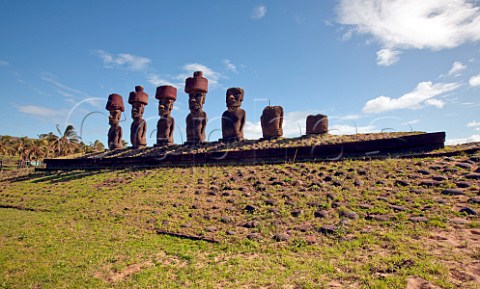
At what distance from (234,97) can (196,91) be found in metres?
3.00

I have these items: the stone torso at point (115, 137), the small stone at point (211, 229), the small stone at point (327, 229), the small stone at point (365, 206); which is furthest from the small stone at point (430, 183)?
the stone torso at point (115, 137)

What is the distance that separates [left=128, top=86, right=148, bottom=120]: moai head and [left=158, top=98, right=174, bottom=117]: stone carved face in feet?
10.0

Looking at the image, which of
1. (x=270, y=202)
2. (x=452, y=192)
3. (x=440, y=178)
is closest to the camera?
(x=452, y=192)

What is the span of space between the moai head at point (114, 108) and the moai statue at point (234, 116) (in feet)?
37.5

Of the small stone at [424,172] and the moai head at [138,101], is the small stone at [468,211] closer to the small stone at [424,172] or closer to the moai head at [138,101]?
the small stone at [424,172]

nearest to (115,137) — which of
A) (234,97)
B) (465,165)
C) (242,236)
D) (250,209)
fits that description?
(234,97)

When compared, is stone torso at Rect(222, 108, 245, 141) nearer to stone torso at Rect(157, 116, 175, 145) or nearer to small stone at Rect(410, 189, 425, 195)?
stone torso at Rect(157, 116, 175, 145)

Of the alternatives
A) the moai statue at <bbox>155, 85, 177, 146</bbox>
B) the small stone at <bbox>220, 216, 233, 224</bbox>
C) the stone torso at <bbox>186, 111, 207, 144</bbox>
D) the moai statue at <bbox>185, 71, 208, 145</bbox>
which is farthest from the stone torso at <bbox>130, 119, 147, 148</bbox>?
the small stone at <bbox>220, 216, 233, 224</bbox>

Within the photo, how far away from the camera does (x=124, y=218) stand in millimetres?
8445

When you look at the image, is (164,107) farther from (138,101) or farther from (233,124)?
(233,124)

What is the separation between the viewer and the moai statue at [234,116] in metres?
17.3

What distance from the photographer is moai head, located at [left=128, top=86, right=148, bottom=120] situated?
23.3 m

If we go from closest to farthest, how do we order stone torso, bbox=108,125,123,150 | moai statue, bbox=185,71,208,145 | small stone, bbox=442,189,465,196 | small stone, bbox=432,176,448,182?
small stone, bbox=442,189,465,196 → small stone, bbox=432,176,448,182 → moai statue, bbox=185,71,208,145 → stone torso, bbox=108,125,123,150

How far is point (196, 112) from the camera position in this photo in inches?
741
